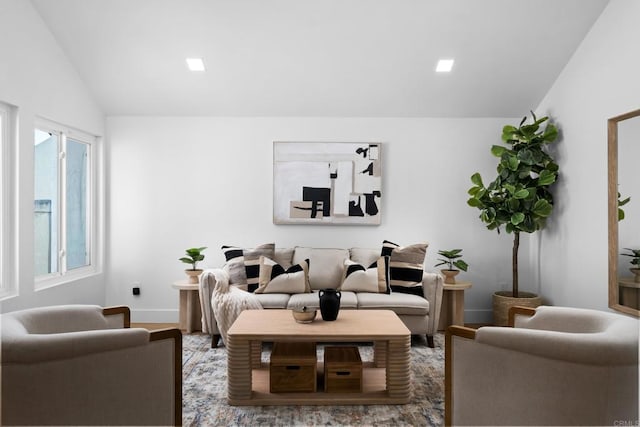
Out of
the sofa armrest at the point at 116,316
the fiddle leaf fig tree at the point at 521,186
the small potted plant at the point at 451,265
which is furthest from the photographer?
the small potted plant at the point at 451,265

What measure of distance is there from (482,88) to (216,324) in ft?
11.6

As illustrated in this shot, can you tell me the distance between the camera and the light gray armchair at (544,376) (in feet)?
5.88

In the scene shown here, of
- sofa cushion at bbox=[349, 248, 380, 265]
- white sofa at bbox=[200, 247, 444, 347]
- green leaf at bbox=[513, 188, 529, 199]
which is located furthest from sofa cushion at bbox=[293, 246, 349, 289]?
green leaf at bbox=[513, 188, 529, 199]

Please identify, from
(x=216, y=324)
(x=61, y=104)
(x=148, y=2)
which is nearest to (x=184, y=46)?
(x=148, y=2)

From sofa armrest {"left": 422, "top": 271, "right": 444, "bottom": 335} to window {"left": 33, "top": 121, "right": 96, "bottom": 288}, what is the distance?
3.47 metres

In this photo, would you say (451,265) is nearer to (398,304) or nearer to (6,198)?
(398,304)

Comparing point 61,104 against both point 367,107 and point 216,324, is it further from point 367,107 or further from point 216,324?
point 367,107

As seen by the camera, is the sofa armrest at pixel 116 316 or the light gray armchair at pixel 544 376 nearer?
the light gray armchair at pixel 544 376

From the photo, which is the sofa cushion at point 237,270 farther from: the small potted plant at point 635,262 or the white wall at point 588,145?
the small potted plant at point 635,262

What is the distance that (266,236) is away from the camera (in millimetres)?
5172

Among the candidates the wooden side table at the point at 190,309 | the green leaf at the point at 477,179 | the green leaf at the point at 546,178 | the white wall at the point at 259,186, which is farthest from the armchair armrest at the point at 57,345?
the green leaf at the point at 546,178

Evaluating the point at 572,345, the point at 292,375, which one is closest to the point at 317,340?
the point at 292,375

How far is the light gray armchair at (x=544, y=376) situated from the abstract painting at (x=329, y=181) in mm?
2994

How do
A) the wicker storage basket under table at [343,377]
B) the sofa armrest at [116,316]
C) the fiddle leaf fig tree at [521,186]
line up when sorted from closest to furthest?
1. the sofa armrest at [116,316]
2. the wicker storage basket under table at [343,377]
3. the fiddle leaf fig tree at [521,186]
